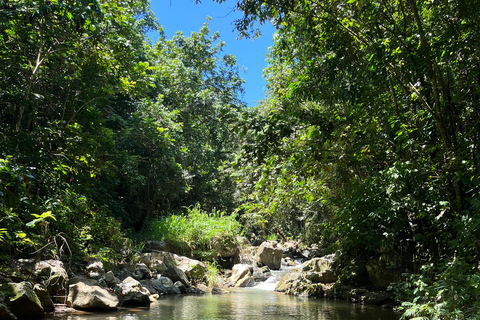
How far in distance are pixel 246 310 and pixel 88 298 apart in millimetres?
2826

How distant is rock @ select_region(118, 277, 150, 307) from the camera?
657 centimetres

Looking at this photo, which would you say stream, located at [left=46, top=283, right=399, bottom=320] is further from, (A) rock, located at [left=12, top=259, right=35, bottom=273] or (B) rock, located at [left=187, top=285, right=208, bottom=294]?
(A) rock, located at [left=12, top=259, right=35, bottom=273]

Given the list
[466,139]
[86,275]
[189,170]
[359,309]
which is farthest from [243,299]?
[189,170]

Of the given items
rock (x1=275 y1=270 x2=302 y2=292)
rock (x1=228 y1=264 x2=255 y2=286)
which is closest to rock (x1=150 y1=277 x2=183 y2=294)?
rock (x1=228 y1=264 x2=255 y2=286)

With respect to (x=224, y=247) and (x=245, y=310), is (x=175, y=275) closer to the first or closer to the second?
(x=245, y=310)

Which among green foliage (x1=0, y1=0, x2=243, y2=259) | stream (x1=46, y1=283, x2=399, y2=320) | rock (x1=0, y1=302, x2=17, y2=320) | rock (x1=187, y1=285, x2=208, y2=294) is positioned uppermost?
green foliage (x1=0, y1=0, x2=243, y2=259)

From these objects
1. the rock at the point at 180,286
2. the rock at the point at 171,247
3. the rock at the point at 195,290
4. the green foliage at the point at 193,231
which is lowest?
the rock at the point at 195,290

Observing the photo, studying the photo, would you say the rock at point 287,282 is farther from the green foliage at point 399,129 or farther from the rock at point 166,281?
the green foliage at point 399,129

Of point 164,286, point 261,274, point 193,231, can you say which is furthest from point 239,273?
point 164,286

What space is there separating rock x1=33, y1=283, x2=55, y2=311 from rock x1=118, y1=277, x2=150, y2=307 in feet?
4.72

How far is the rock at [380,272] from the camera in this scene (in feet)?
24.8

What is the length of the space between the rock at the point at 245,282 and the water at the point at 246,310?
2.23 meters

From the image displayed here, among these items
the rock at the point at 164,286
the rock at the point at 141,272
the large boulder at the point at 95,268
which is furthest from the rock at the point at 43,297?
the rock at the point at 164,286

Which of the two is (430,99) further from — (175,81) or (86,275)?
(175,81)
